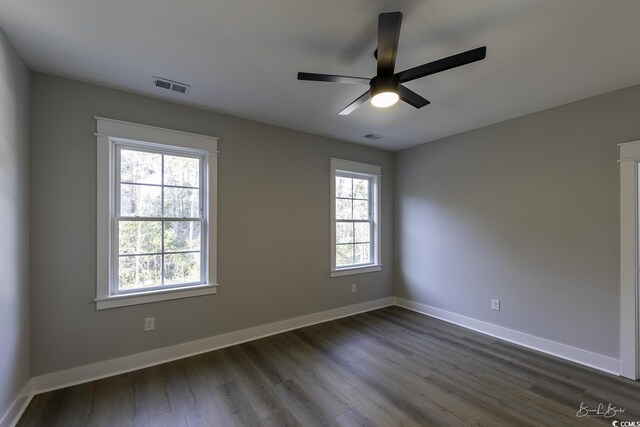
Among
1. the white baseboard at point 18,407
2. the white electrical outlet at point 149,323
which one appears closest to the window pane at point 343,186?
the white electrical outlet at point 149,323

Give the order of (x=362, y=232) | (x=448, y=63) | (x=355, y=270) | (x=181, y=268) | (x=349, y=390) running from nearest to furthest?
(x=448, y=63) → (x=349, y=390) → (x=181, y=268) → (x=355, y=270) → (x=362, y=232)

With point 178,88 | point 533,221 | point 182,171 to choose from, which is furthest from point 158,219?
point 533,221

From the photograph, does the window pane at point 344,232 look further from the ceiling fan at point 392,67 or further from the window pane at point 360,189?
the ceiling fan at point 392,67

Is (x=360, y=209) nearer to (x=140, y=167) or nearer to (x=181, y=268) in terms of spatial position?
(x=181, y=268)

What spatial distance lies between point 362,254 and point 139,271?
304 cm

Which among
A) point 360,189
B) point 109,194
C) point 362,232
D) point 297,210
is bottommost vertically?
point 362,232

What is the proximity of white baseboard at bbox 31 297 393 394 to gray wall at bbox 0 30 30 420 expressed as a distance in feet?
0.66

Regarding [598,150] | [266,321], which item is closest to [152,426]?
[266,321]

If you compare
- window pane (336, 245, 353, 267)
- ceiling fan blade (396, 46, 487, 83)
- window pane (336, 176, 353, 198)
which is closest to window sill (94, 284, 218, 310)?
window pane (336, 245, 353, 267)

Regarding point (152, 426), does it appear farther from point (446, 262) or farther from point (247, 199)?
point (446, 262)

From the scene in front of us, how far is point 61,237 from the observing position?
7.69 feet

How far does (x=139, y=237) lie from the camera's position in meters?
2.70

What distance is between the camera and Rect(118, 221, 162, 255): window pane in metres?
2.62

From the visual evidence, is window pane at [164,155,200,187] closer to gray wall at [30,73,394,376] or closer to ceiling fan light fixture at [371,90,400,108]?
gray wall at [30,73,394,376]
